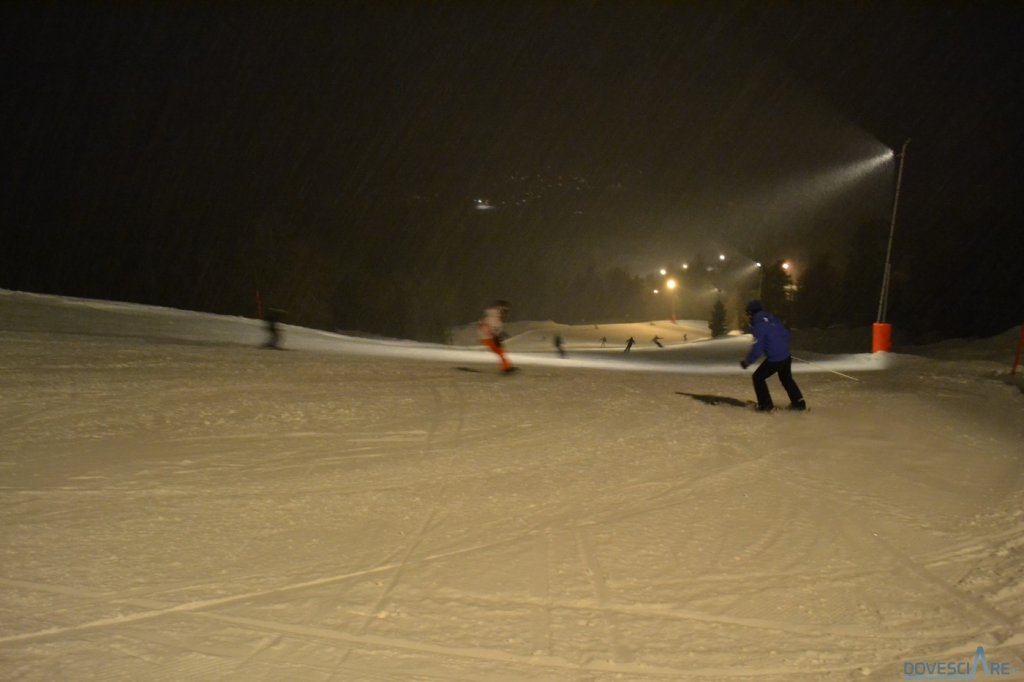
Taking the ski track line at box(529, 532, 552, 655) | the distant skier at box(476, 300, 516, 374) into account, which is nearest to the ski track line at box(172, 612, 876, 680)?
the ski track line at box(529, 532, 552, 655)

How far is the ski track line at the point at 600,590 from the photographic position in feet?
11.9

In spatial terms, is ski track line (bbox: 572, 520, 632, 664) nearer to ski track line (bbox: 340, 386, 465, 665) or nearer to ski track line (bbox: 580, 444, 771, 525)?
ski track line (bbox: 580, 444, 771, 525)

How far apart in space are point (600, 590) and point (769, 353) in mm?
6844

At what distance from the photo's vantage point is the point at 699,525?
5477 millimetres

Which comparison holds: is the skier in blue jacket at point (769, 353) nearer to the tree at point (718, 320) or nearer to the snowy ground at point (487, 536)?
the snowy ground at point (487, 536)

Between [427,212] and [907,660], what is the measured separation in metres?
112

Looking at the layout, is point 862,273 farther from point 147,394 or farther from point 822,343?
point 147,394

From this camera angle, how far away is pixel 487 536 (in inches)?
203

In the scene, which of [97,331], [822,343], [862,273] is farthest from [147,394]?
[862,273]

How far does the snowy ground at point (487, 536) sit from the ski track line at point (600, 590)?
2cm

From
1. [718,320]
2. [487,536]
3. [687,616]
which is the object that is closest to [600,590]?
[687,616]

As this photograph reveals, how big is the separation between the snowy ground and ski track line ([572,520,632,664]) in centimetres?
2

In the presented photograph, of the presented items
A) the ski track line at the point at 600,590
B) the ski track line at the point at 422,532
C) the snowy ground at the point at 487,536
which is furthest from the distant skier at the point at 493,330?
the ski track line at the point at 600,590

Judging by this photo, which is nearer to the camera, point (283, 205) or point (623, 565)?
point (623, 565)
